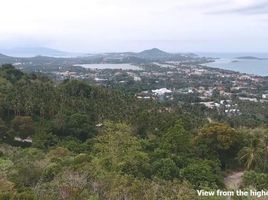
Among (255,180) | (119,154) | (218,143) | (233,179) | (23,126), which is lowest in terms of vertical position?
(233,179)

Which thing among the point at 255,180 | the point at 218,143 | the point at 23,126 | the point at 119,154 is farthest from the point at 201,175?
the point at 23,126

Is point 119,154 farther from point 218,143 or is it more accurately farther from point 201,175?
point 218,143

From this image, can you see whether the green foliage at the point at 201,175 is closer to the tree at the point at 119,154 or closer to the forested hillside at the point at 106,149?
the forested hillside at the point at 106,149

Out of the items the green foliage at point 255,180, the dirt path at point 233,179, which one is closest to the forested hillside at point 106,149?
the green foliage at point 255,180

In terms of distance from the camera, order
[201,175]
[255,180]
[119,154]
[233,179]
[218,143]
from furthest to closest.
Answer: [218,143]
[233,179]
[119,154]
[201,175]
[255,180]

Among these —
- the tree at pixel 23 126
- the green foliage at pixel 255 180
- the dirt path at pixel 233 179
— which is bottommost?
the dirt path at pixel 233 179

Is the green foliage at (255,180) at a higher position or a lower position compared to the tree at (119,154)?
lower

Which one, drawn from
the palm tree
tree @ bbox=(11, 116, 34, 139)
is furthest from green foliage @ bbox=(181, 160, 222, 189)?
tree @ bbox=(11, 116, 34, 139)

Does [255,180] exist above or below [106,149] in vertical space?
below

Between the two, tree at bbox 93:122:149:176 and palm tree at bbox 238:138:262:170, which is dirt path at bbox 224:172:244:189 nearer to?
palm tree at bbox 238:138:262:170
